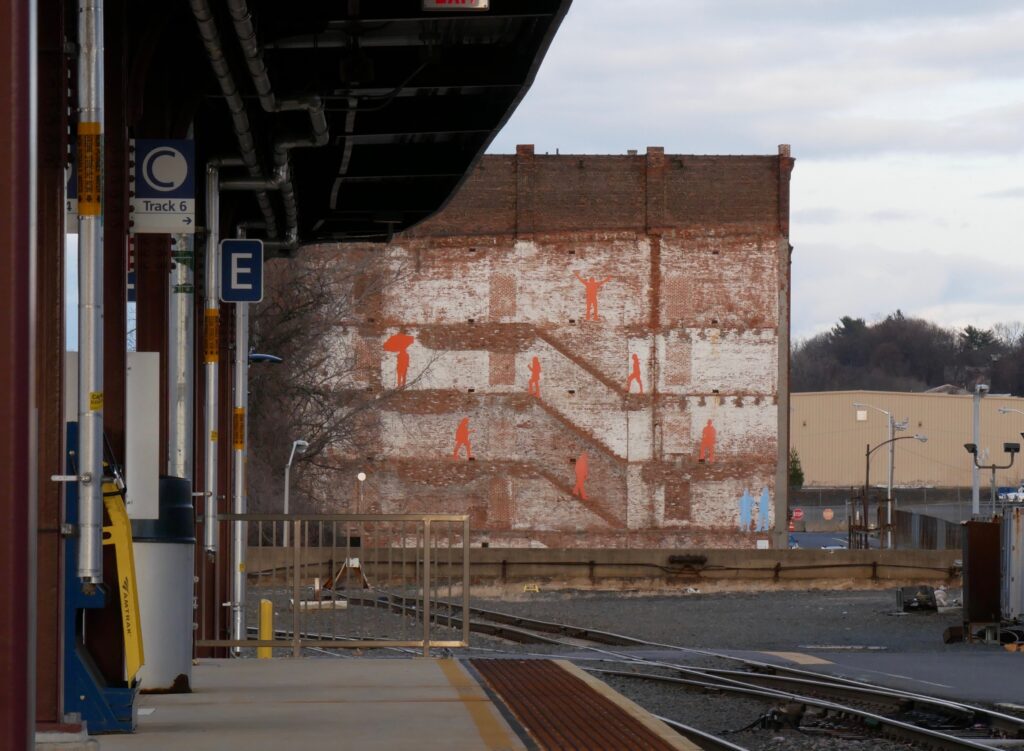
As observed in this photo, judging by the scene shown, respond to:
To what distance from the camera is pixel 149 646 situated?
978cm

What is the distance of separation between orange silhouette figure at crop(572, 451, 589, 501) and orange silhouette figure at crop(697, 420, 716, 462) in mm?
3993

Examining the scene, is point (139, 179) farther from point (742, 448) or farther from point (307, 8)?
point (742, 448)

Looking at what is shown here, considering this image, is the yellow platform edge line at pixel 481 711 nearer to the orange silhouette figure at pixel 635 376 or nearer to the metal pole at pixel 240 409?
the metal pole at pixel 240 409

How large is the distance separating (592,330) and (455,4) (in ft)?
160

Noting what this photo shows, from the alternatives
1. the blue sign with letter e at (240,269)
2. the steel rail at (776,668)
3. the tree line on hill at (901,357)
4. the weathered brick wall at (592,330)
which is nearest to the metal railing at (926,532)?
the weathered brick wall at (592,330)

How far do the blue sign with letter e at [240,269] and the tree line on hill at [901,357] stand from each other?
15768 centimetres

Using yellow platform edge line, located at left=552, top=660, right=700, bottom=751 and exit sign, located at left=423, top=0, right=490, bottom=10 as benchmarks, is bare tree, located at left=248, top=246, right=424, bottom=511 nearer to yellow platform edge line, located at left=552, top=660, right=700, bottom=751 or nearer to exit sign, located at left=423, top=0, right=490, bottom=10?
yellow platform edge line, located at left=552, top=660, right=700, bottom=751

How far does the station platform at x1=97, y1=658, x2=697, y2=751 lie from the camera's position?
8.02 metres

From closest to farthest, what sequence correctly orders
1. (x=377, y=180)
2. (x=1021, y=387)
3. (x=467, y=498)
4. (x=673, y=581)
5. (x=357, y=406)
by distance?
(x=377, y=180) → (x=673, y=581) → (x=357, y=406) → (x=467, y=498) → (x=1021, y=387)

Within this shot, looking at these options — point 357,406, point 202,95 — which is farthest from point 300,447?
point 202,95

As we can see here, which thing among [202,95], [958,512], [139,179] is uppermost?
[202,95]

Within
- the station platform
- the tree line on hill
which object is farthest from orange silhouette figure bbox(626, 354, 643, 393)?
the tree line on hill

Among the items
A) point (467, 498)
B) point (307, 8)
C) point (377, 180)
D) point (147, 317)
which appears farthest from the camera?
point (467, 498)

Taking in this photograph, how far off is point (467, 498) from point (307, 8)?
47827 millimetres
